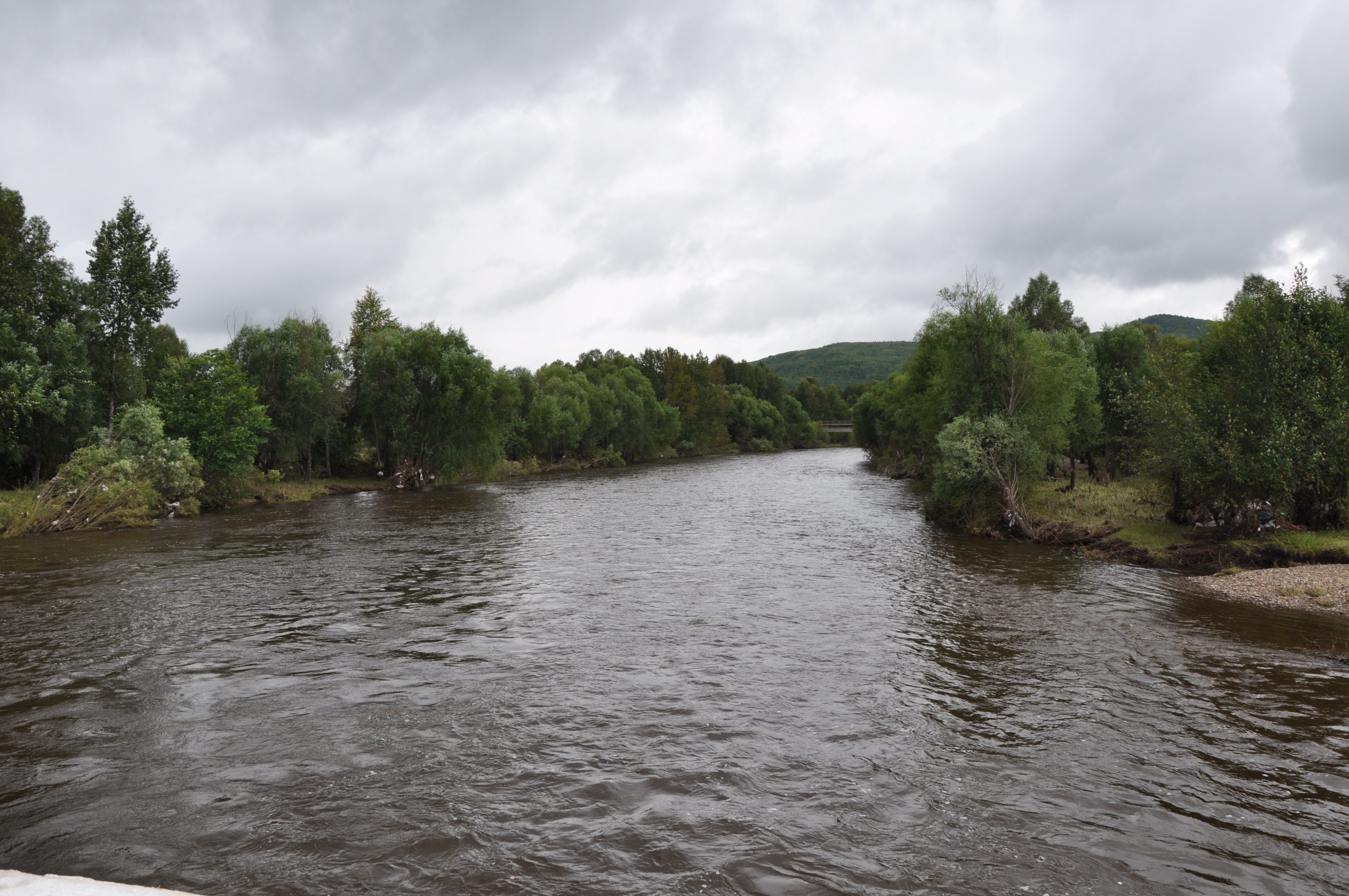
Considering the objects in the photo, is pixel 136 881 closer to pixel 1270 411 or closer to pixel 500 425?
pixel 1270 411

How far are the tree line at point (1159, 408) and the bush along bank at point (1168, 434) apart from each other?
8 cm

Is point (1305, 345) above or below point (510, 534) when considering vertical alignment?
above

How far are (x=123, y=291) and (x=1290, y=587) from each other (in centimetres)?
5943

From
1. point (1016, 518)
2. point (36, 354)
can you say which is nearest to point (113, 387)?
point (36, 354)

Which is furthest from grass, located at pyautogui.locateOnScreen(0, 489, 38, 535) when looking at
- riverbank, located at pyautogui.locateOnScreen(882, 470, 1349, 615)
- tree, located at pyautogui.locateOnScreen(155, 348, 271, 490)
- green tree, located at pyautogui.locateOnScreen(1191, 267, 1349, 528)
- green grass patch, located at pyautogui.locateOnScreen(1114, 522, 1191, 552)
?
green tree, located at pyautogui.locateOnScreen(1191, 267, 1349, 528)

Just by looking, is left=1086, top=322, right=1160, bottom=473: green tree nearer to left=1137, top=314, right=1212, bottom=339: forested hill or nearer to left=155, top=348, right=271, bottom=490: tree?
left=155, top=348, right=271, bottom=490: tree

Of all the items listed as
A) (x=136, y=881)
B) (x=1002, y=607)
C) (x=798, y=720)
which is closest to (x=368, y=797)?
(x=136, y=881)

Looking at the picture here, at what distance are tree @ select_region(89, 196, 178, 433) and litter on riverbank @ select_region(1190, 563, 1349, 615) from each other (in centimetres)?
5561

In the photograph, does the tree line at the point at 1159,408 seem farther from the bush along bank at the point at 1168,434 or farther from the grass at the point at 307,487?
the grass at the point at 307,487

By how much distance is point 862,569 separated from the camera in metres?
26.8

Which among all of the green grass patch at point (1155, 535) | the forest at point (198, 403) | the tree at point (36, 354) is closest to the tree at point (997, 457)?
the green grass patch at point (1155, 535)

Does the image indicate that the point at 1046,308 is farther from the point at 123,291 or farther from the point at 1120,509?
the point at 123,291

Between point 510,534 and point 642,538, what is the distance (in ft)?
22.4

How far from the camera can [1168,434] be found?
28.6 metres
